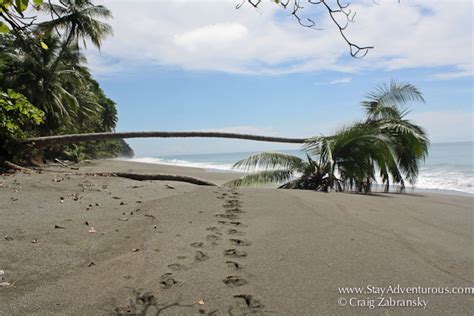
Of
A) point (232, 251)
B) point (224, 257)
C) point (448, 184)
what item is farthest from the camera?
point (448, 184)

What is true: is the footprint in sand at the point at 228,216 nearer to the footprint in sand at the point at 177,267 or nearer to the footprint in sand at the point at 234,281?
the footprint in sand at the point at 177,267

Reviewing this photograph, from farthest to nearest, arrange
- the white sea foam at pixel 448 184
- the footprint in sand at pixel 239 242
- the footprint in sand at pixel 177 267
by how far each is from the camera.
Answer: the white sea foam at pixel 448 184, the footprint in sand at pixel 239 242, the footprint in sand at pixel 177 267

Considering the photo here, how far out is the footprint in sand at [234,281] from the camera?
2.80 meters

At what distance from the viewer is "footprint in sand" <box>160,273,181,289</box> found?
9.09 ft

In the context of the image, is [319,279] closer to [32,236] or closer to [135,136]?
[32,236]

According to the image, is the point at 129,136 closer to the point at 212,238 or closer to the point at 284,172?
the point at 284,172

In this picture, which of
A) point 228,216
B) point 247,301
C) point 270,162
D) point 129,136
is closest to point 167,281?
point 247,301

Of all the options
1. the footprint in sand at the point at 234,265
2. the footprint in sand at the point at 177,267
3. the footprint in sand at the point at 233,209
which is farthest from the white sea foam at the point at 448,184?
the footprint in sand at the point at 177,267

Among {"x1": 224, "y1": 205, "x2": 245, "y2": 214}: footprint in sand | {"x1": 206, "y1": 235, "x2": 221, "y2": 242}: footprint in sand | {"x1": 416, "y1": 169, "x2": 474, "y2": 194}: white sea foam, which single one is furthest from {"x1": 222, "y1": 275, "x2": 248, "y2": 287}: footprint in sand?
{"x1": 416, "y1": 169, "x2": 474, "y2": 194}: white sea foam

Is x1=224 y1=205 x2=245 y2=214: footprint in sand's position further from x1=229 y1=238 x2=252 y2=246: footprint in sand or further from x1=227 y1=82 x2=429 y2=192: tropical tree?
x1=227 y1=82 x2=429 y2=192: tropical tree

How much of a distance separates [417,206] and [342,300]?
4.42 meters

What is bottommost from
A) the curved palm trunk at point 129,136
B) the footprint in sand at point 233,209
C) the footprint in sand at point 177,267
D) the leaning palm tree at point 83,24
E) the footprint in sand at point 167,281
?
the footprint in sand at point 167,281

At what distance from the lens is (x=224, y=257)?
337 centimetres

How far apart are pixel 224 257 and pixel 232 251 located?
0.17 m
